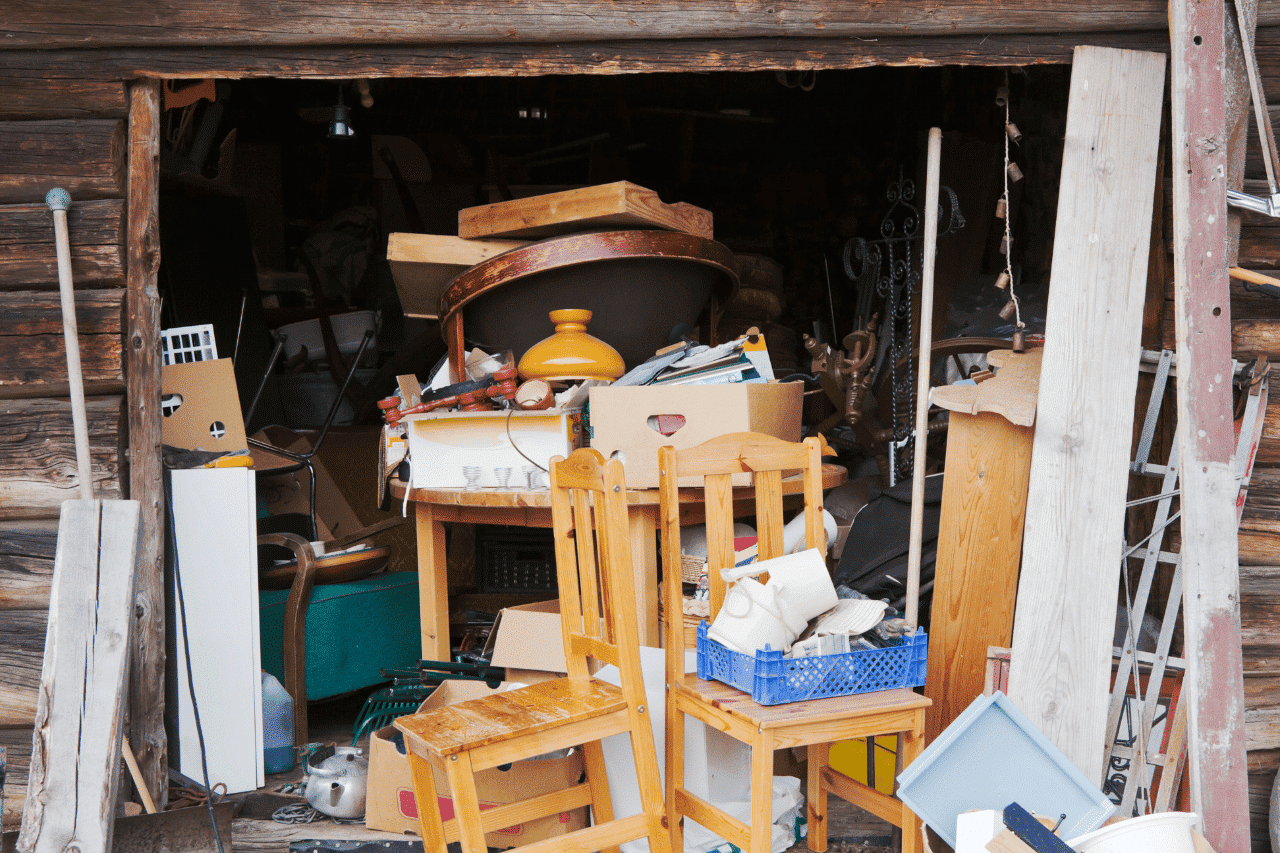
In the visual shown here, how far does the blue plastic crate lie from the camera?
7.55ft

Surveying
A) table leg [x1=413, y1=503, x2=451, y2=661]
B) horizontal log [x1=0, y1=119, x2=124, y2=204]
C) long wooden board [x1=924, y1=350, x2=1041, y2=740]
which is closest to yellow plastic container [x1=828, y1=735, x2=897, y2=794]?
long wooden board [x1=924, y1=350, x2=1041, y2=740]

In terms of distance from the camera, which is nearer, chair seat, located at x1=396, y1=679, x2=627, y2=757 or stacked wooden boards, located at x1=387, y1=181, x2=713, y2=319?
chair seat, located at x1=396, y1=679, x2=627, y2=757

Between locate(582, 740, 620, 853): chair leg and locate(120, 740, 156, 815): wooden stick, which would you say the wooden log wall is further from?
locate(582, 740, 620, 853): chair leg

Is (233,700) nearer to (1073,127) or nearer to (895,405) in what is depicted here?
Answer: (895,405)

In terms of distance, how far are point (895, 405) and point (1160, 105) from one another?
1560 mm

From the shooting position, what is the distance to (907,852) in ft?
7.98

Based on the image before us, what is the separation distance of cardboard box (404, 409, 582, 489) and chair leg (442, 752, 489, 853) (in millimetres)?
1077

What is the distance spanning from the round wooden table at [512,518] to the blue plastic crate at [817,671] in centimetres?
49

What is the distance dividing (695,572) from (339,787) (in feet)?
3.98

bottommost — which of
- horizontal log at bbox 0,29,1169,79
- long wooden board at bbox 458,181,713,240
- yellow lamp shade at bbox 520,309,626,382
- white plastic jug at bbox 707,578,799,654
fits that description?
white plastic jug at bbox 707,578,799,654

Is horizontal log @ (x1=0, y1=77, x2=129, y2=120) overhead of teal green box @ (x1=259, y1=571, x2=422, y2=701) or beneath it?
overhead

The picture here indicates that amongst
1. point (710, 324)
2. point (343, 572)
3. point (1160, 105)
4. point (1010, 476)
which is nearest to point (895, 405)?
point (710, 324)

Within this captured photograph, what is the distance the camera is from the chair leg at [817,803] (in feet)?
9.07

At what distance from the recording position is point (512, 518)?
3184 mm
